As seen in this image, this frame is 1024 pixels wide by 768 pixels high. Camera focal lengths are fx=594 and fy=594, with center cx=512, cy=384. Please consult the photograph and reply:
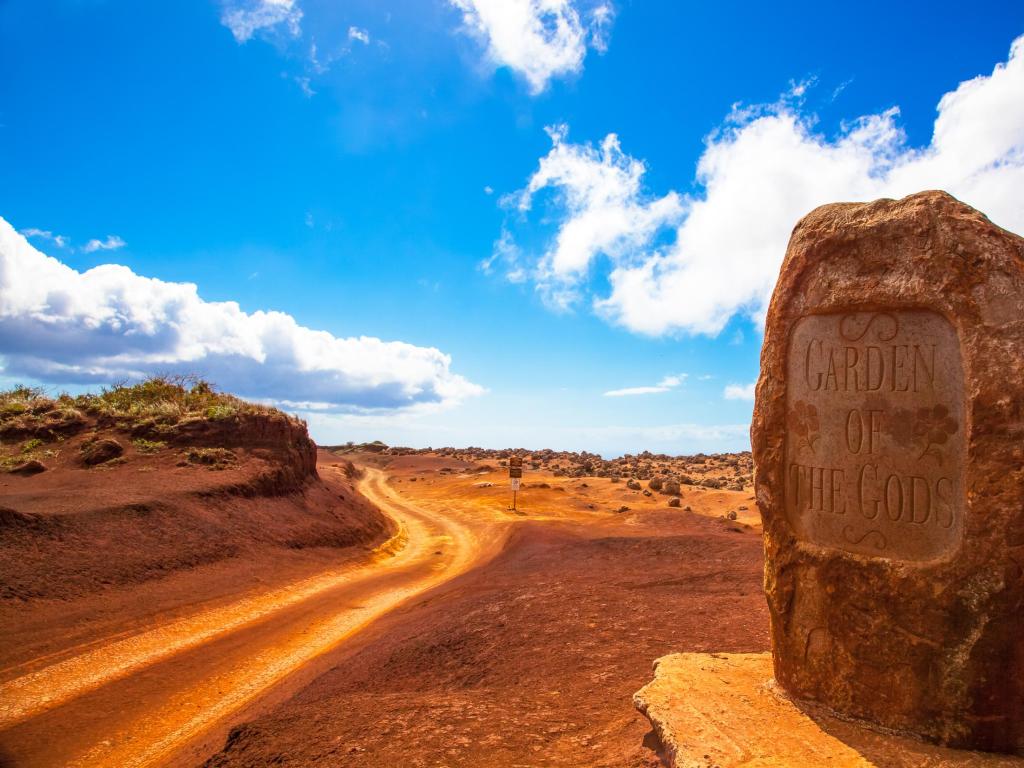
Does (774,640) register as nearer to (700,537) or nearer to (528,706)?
(528,706)

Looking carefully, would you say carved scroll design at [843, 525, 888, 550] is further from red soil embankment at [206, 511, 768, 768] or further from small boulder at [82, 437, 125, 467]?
small boulder at [82, 437, 125, 467]

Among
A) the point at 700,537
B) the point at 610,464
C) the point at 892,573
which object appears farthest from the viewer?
the point at 610,464

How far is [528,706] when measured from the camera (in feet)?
19.0

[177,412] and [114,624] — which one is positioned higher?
[177,412]

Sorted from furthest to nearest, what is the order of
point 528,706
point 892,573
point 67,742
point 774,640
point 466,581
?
1. point 466,581
2. point 67,742
3. point 528,706
4. point 774,640
5. point 892,573

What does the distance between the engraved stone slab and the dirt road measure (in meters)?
6.51

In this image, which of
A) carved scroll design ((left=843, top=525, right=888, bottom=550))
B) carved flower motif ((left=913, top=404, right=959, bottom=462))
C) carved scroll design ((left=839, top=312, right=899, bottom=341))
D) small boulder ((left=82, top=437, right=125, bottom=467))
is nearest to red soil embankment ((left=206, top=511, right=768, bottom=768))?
carved scroll design ((left=843, top=525, right=888, bottom=550))

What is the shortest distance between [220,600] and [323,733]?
7.73 m

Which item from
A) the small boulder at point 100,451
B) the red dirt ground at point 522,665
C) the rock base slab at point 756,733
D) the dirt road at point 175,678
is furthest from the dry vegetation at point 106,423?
the rock base slab at point 756,733

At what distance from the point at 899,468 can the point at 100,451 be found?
1905 cm

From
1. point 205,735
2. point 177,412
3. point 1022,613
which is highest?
point 177,412

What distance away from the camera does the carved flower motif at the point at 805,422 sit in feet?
17.0

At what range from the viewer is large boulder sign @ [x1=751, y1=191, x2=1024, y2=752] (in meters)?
4.26

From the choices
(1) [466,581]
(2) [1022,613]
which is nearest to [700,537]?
(1) [466,581]
